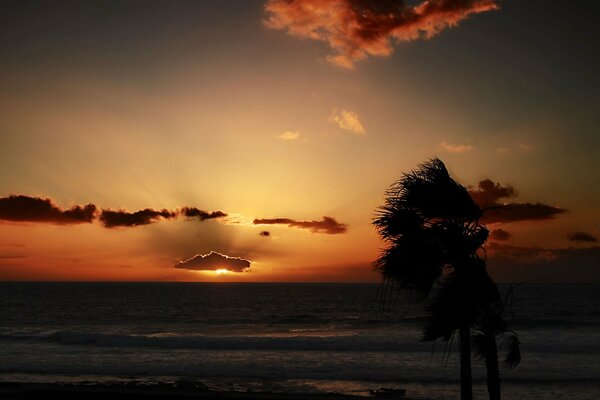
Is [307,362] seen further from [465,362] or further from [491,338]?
[491,338]

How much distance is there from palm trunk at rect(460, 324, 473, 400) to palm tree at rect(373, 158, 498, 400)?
15mm

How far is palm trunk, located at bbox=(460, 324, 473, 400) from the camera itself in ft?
25.8

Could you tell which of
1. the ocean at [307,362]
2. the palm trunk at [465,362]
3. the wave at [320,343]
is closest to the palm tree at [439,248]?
the palm trunk at [465,362]

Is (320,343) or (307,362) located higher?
(320,343)

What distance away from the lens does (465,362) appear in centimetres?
790

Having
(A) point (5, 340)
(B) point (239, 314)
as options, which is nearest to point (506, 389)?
(A) point (5, 340)

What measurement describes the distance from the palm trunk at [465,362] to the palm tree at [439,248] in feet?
0.05

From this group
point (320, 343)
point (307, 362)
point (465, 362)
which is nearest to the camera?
point (465, 362)

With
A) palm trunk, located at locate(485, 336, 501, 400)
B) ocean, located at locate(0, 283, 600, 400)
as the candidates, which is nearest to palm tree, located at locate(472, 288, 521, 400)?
palm trunk, located at locate(485, 336, 501, 400)

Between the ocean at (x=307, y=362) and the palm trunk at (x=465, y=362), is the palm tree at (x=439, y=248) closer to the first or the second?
the palm trunk at (x=465, y=362)

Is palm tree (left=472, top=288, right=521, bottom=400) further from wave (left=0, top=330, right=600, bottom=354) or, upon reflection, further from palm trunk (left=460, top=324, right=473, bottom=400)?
wave (left=0, top=330, right=600, bottom=354)

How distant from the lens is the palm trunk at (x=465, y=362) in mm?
7852

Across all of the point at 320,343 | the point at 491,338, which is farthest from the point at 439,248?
the point at 320,343

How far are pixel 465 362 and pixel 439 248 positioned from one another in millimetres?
1795
